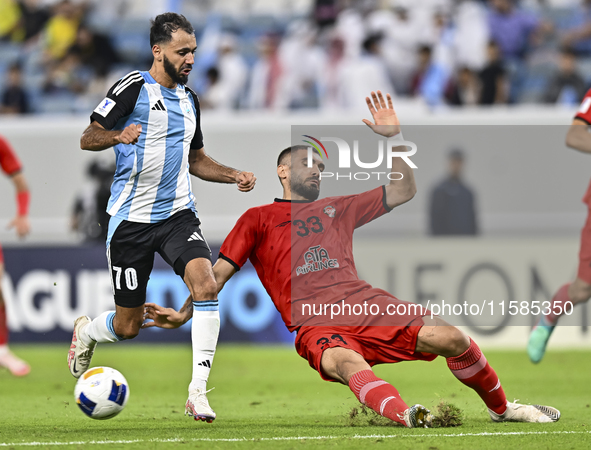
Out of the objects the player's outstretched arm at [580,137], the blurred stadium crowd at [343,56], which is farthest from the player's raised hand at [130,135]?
the blurred stadium crowd at [343,56]

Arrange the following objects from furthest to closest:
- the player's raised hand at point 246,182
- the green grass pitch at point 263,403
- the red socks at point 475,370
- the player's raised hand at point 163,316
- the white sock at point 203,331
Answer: the player's raised hand at point 163,316, the player's raised hand at point 246,182, the white sock at point 203,331, the red socks at point 475,370, the green grass pitch at point 263,403

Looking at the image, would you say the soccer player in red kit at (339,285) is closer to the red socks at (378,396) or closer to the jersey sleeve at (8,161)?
the red socks at (378,396)

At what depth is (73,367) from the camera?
6.77m

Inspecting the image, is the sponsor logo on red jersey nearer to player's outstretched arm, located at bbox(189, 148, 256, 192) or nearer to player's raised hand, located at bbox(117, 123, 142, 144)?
player's outstretched arm, located at bbox(189, 148, 256, 192)

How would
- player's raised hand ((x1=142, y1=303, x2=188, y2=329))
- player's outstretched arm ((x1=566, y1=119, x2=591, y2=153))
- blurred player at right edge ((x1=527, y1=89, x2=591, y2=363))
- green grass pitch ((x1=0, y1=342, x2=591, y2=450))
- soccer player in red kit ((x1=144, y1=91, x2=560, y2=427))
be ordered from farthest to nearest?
blurred player at right edge ((x1=527, y1=89, x2=591, y2=363)) < player's outstretched arm ((x1=566, y1=119, x2=591, y2=153)) < player's raised hand ((x1=142, y1=303, x2=188, y2=329)) < soccer player in red kit ((x1=144, y1=91, x2=560, y2=427)) < green grass pitch ((x1=0, y1=342, x2=591, y2=450))

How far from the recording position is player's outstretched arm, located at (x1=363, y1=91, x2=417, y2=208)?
229 inches

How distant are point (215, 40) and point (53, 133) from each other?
335cm

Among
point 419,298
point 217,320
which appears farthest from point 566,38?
point 217,320

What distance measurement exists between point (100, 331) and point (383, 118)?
2.56m

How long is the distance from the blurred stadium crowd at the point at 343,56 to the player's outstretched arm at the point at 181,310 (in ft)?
23.9

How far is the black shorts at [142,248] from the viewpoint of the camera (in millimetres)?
6008

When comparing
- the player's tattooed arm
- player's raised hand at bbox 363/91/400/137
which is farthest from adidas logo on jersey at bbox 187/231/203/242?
player's raised hand at bbox 363/91/400/137

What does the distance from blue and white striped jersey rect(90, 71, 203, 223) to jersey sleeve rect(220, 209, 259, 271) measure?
0.53 m

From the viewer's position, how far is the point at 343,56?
13.5 meters
